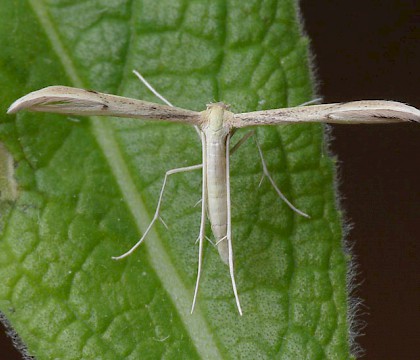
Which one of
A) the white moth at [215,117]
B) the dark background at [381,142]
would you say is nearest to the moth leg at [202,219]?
the white moth at [215,117]

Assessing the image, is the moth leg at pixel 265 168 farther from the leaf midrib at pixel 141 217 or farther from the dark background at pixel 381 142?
the dark background at pixel 381 142

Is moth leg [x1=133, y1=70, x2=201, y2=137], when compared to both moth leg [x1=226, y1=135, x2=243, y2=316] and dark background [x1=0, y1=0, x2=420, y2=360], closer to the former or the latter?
moth leg [x1=226, y1=135, x2=243, y2=316]

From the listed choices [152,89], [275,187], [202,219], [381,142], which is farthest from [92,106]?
[381,142]

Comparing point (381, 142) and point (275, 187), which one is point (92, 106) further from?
point (381, 142)

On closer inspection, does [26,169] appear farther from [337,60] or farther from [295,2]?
[337,60]

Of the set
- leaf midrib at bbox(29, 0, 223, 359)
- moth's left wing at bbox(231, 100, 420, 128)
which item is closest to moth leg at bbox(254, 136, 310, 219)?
moth's left wing at bbox(231, 100, 420, 128)

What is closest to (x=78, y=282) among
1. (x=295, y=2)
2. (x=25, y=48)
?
(x=25, y=48)

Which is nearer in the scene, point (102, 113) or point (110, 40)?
point (102, 113)
